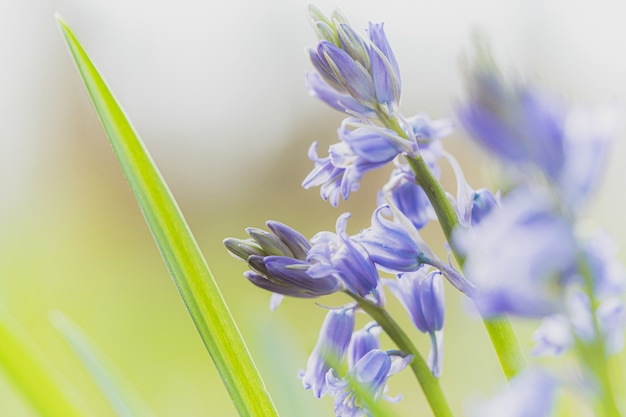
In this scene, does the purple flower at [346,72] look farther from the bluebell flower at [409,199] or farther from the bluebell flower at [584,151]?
the bluebell flower at [584,151]

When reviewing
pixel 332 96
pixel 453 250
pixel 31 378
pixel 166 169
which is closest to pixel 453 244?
pixel 453 250

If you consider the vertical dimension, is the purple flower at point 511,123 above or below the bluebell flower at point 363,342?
above

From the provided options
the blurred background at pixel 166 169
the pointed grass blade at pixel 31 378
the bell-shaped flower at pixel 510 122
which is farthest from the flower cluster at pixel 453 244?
the blurred background at pixel 166 169

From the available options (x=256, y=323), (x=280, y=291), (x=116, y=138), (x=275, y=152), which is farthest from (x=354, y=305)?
(x=275, y=152)

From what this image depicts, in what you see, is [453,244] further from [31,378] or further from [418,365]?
[31,378]

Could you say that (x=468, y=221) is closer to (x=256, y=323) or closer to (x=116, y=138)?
(x=116, y=138)

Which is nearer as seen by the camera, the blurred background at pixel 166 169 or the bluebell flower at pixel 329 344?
the bluebell flower at pixel 329 344
